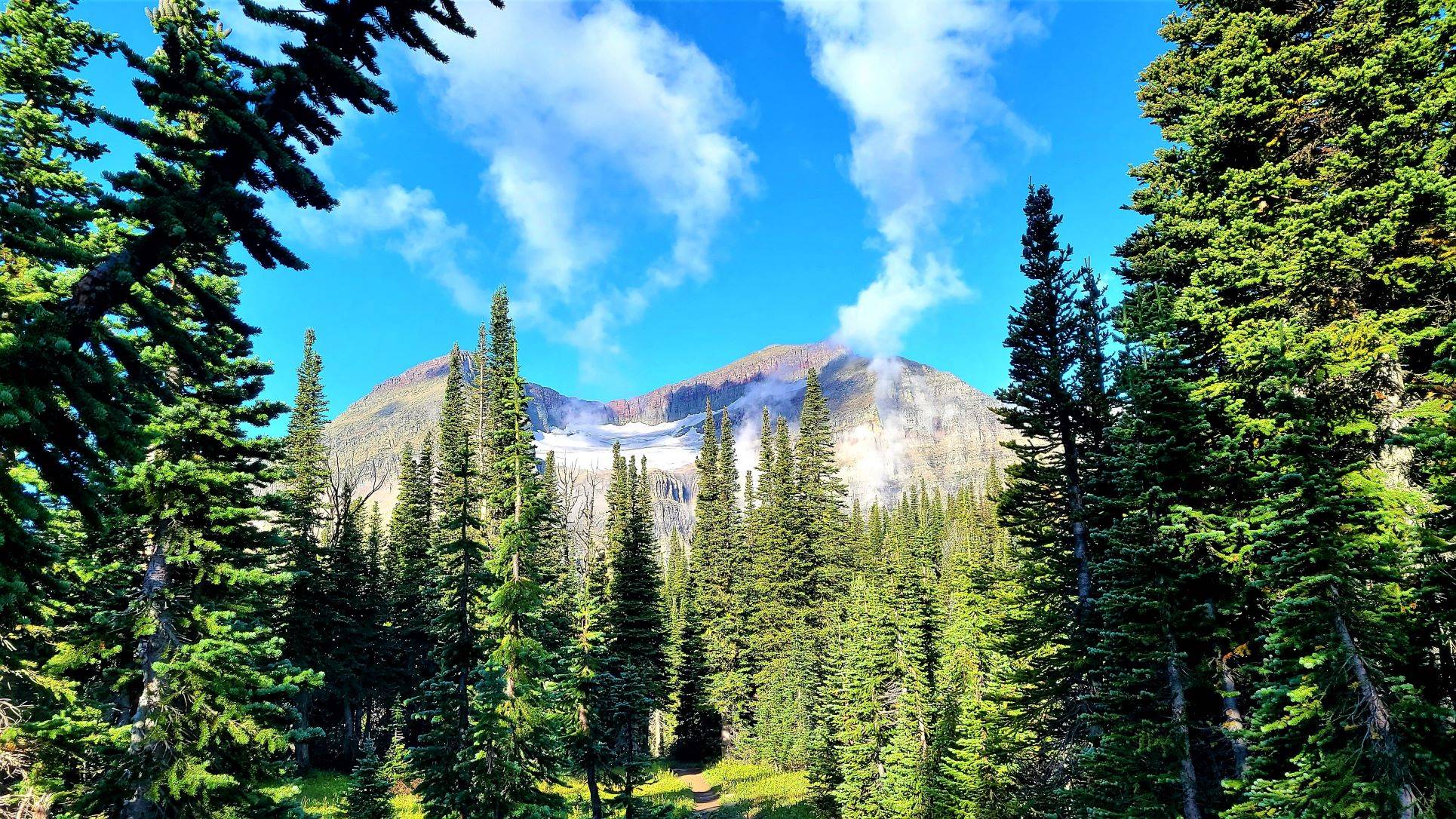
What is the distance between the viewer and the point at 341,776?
35062mm

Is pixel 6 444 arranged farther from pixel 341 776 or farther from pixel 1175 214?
pixel 341 776

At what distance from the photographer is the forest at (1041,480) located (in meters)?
5.19

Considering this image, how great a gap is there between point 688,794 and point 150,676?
1266 inches

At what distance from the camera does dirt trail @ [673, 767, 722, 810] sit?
116ft

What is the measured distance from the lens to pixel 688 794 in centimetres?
3784

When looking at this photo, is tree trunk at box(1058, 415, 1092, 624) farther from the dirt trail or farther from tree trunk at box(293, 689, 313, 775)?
tree trunk at box(293, 689, 313, 775)

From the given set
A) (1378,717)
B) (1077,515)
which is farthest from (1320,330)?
(1378,717)

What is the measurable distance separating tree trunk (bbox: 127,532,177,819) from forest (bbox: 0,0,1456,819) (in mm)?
64

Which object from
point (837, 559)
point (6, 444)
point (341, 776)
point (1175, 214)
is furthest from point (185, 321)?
point (837, 559)

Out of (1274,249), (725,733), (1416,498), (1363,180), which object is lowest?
(725,733)

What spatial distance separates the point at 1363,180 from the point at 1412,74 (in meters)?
1.98

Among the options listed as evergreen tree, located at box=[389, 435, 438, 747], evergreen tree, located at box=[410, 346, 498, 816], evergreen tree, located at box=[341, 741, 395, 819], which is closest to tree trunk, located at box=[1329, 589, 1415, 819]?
evergreen tree, located at box=[410, 346, 498, 816]

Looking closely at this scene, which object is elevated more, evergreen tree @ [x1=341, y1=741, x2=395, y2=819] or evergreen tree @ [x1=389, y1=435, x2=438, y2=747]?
evergreen tree @ [x1=389, y1=435, x2=438, y2=747]

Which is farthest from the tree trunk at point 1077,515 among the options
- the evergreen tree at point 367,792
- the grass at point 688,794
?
the evergreen tree at point 367,792
